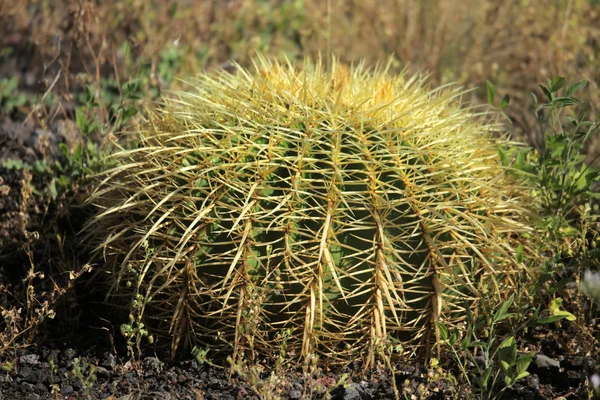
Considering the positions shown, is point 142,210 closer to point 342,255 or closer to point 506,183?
point 342,255

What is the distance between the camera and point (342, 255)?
304 cm

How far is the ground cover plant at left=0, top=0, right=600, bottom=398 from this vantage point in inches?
122

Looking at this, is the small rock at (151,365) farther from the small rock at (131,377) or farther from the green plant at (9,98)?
the green plant at (9,98)

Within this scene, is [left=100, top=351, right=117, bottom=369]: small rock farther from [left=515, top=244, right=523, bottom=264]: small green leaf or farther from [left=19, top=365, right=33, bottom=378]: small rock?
[left=515, top=244, right=523, bottom=264]: small green leaf

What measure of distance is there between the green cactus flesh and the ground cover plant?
4.7 inches

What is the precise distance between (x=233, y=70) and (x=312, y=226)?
353cm

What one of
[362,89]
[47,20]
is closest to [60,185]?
[362,89]

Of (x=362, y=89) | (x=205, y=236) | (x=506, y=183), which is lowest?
(x=205, y=236)

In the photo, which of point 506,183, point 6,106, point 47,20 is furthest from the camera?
point 47,20

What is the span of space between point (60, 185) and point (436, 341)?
2.06m

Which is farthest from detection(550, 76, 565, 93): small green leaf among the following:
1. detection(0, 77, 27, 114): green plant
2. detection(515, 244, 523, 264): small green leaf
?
detection(0, 77, 27, 114): green plant

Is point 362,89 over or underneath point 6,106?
over

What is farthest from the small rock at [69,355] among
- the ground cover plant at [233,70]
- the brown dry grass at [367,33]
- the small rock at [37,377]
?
the brown dry grass at [367,33]

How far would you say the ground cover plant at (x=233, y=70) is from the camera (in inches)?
122
